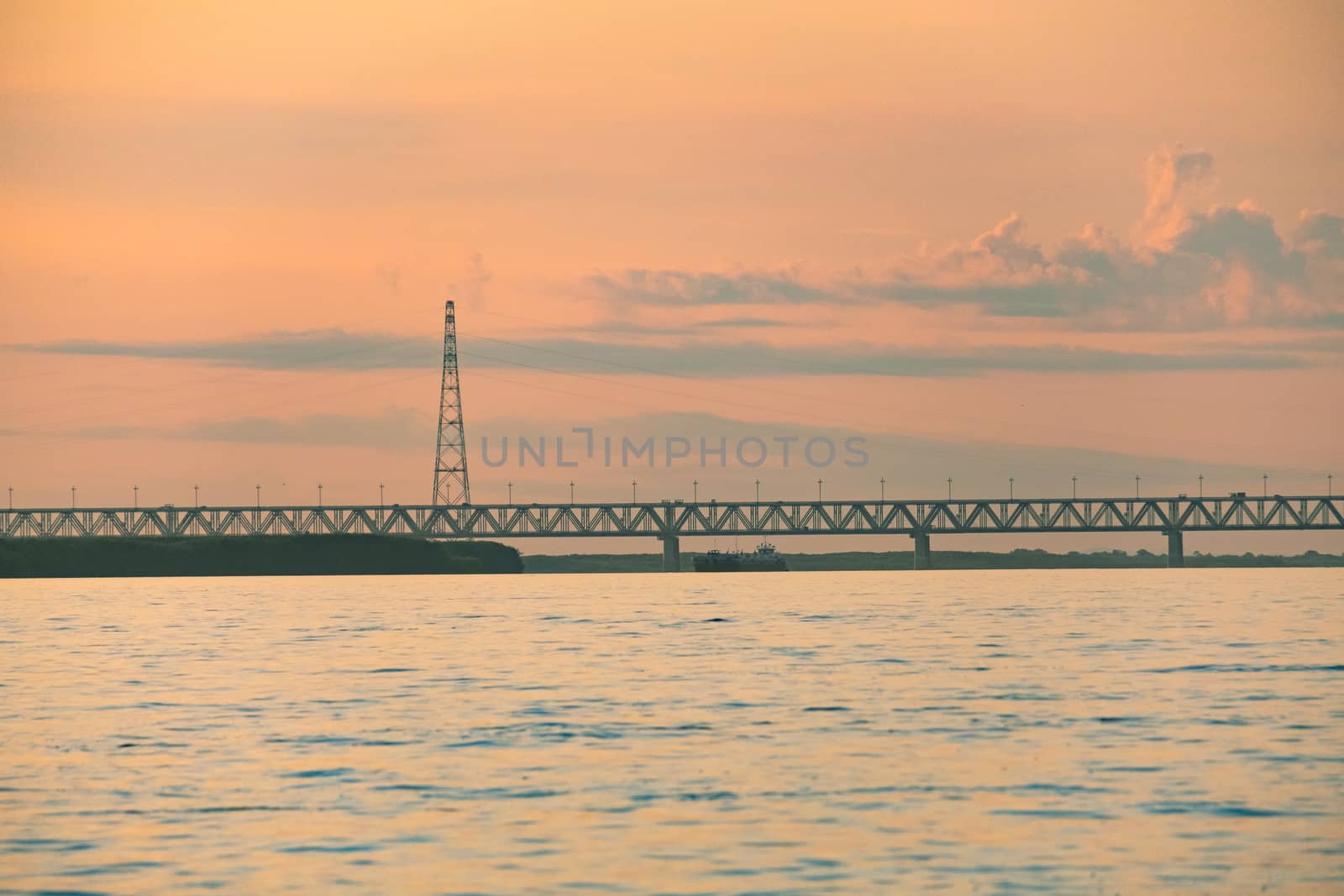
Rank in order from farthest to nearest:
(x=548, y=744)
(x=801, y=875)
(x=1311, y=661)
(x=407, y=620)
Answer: (x=407, y=620)
(x=1311, y=661)
(x=548, y=744)
(x=801, y=875)

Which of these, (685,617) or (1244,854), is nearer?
(1244,854)

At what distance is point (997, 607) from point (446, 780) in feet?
321

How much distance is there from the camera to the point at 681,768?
37656mm

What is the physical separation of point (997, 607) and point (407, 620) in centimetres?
4001

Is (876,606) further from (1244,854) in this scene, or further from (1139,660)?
(1244,854)

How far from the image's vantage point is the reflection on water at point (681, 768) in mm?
Answer: 27984

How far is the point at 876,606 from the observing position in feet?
451

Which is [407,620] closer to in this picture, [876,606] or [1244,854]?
[876,606]

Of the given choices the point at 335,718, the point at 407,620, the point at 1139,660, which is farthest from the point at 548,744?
the point at 407,620

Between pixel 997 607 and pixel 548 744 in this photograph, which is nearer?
pixel 548 744

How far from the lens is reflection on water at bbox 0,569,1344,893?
28.0 meters

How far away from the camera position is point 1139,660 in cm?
6819

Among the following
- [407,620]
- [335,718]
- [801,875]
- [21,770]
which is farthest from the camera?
[407,620]

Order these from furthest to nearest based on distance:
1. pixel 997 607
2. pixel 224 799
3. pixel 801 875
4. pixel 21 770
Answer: pixel 997 607
pixel 21 770
pixel 224 799
pixel 801 875
